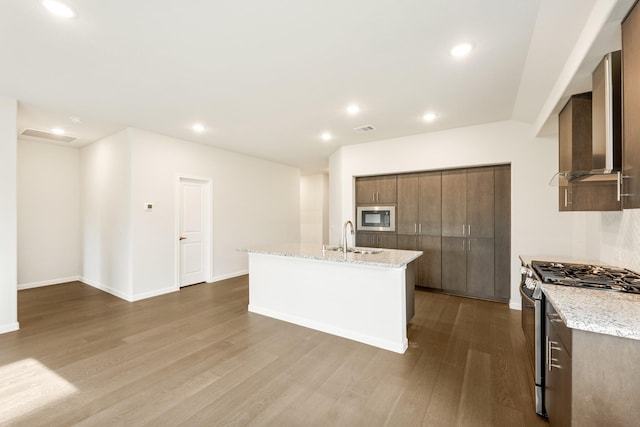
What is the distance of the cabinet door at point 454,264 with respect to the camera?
178 inches

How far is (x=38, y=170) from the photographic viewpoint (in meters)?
5.19

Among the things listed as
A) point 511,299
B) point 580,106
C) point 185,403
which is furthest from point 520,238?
point 185,403

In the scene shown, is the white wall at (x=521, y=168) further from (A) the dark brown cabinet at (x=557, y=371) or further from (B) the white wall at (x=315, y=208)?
(B) the white wall at (x=315, y=208)

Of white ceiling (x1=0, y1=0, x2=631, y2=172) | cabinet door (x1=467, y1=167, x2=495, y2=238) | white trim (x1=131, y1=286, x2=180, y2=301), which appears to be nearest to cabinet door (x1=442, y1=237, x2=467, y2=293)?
cabinet door (x1=467, y1=167, x2=495, y2=238)

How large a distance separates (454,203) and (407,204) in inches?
29.8

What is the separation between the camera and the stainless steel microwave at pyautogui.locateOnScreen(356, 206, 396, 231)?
203 inches

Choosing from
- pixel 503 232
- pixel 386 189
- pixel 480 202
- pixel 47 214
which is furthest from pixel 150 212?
pixel 503 232

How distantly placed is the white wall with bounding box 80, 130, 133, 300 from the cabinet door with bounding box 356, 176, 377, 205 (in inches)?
151

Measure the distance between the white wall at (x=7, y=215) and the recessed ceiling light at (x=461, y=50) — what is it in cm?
469

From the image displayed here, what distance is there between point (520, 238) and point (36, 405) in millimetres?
5211

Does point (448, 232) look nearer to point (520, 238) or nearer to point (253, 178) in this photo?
point (520, 238)

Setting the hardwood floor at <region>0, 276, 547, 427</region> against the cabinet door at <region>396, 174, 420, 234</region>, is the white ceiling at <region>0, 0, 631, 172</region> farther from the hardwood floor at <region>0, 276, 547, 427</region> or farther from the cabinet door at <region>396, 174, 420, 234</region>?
the hardwood floor at <region>0, 276, 547, 427</region>

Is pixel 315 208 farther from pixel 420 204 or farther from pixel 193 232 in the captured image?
pixel 420 204

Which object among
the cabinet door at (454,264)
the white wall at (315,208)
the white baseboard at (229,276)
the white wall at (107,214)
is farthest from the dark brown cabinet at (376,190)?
the white wall at (107,214)
